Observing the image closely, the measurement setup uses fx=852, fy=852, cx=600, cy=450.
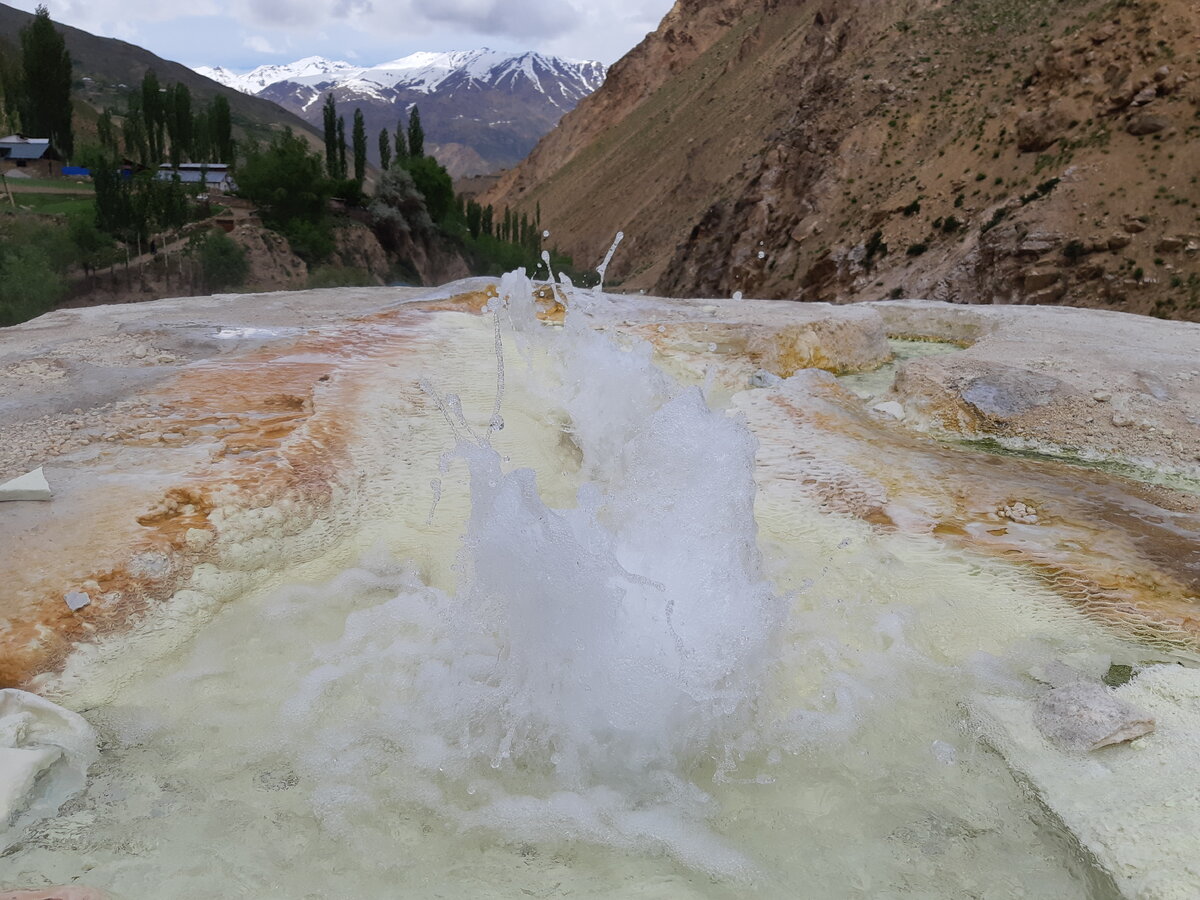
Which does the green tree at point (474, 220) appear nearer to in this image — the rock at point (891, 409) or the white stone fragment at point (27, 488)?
the rock at point (891, 409)

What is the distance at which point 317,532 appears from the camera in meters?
4.23

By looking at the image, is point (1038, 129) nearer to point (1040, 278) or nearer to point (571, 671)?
point (1040, 278)

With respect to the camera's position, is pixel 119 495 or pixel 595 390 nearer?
pixel 119 495

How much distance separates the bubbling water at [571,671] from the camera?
2719 mm

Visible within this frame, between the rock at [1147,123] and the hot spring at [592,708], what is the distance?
2022cm

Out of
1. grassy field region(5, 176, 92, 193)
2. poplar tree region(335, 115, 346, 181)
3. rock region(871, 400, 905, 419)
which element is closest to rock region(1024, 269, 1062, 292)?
rock region(871, 400, 905, 419)

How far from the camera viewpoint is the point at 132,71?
98688 millimetres

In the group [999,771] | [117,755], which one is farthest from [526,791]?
[999,771]

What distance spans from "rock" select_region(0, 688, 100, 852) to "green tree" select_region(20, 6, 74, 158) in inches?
1642

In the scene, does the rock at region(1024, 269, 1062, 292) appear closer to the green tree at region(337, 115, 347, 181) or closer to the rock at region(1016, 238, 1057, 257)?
the rock at region(1016, 238, 1057, 257)

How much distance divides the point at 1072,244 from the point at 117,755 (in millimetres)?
20945

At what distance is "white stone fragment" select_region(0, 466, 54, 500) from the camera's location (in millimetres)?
3811

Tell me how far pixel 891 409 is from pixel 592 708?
15.1 feet

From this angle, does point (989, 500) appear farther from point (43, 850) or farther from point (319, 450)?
point (43, 850)
